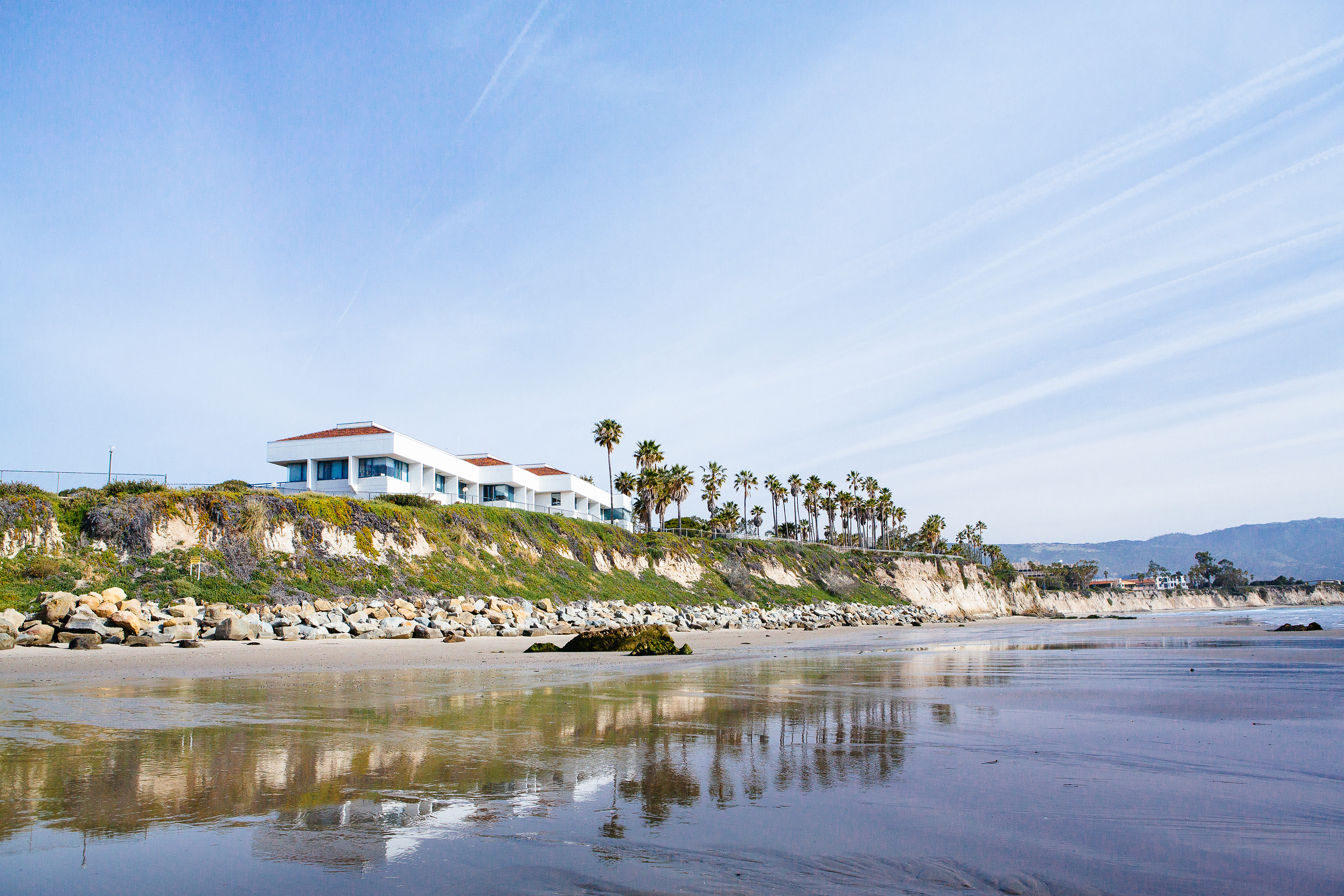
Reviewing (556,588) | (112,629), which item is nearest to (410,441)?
(556,588)

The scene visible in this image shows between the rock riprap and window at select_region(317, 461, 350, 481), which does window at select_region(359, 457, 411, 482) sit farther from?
the rock riprap

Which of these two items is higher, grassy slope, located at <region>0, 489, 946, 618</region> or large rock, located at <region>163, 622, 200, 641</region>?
grassy slope, located at <region>0, 489, 946, 618</region>

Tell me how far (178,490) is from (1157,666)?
39163mm

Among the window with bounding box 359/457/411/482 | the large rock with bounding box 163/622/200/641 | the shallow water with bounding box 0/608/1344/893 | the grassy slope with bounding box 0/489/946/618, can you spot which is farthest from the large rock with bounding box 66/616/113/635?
the window with bounding box 359/457/411/482

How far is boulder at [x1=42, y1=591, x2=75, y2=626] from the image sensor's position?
19453 millimetres

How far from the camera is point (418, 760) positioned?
240 inches

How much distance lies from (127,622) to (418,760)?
18.7m

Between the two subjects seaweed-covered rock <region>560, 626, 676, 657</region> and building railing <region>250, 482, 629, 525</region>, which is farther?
building railing <region>250, 482, 629, 525</region>

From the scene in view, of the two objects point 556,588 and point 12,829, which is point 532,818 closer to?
point 12,829

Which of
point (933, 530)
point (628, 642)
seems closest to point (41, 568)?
point (628, 642)

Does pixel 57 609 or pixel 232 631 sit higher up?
pixel 57 609

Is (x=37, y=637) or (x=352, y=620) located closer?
(x=37, y=637)

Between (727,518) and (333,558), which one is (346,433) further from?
(727,518)

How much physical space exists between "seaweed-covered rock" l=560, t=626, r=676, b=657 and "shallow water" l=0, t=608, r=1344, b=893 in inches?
421
